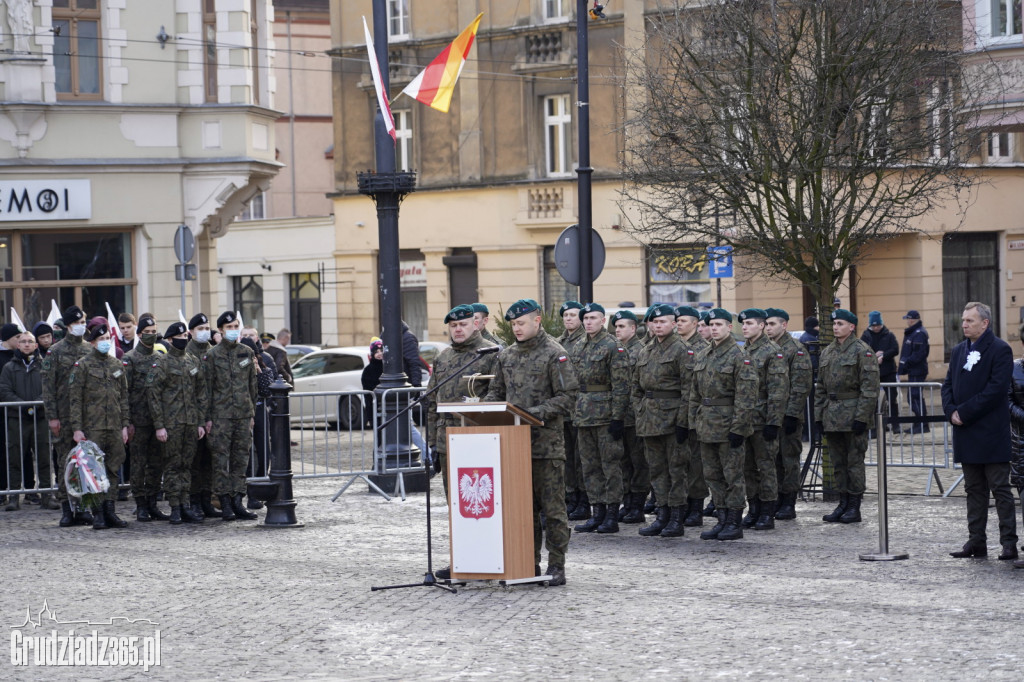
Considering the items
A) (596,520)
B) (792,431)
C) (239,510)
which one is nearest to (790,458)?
(792,431)

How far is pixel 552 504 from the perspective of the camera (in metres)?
10.4

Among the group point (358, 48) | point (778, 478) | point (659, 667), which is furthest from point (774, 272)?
point (358, 48)

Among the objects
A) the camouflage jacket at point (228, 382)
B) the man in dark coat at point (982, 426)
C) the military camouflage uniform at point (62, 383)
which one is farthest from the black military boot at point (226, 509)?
the man in dark coat at point (982, 426)

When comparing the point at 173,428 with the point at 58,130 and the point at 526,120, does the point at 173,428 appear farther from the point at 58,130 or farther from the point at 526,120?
the point at 526,120

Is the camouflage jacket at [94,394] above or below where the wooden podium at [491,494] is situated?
above

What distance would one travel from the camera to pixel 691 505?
13.6 m

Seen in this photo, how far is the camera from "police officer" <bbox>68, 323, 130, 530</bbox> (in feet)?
45.9

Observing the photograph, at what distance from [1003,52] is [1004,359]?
10.5 meters

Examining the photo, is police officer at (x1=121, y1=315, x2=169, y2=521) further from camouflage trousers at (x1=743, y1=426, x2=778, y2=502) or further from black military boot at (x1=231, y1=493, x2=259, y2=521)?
camouflage trousers at (x1=743, y1=426, x2=778, y2=502)

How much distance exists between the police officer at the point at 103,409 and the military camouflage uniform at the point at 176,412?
302 millimetres

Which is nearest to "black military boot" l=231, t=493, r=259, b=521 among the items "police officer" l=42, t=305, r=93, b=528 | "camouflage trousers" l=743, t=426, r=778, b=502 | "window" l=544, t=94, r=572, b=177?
"police officer" l=42, t=305, r=93, b=528

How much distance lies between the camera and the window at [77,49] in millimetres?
24703

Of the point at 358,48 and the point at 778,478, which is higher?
the point at 358,48

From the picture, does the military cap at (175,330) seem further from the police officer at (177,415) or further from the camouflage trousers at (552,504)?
the camouflage trousers at (552,504)
